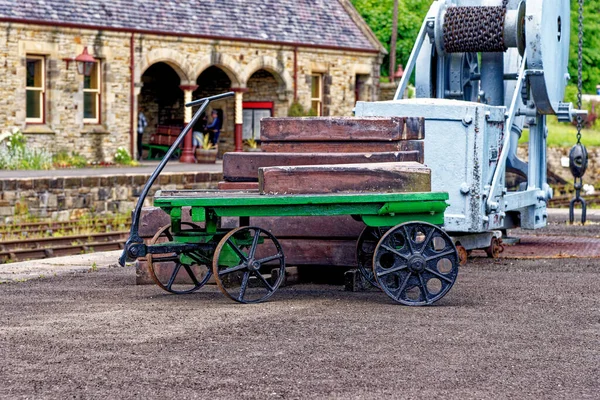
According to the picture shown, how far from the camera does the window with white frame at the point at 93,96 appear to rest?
2958cm

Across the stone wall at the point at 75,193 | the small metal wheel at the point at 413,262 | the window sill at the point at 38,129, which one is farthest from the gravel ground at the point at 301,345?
the window sill at the point at 38,129

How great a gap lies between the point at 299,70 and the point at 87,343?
27.3 metres

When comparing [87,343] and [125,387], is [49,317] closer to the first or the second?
[87,343]

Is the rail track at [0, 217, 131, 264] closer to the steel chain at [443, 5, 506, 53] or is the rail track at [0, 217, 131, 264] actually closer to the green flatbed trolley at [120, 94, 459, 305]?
the steel chain at [443, 5, 506, 53]

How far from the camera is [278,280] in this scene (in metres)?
9.56

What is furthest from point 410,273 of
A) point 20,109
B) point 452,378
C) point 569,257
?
point 20,109

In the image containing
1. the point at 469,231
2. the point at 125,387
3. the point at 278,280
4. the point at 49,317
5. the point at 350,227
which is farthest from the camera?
the point at 469,231

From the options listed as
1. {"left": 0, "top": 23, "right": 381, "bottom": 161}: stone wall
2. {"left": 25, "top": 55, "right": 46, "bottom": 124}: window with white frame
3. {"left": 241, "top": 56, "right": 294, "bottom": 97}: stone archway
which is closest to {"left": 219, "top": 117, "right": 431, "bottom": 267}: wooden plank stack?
{"left": 0, "top": 23, "right": 381, "bottom": 161}: stone wall

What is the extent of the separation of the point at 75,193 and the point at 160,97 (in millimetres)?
12566

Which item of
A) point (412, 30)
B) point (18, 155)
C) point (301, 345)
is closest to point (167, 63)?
point (18, 155)

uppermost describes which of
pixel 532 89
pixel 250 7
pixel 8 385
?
pixel 250 7

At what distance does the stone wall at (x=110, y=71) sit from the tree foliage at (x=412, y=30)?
13483 mm

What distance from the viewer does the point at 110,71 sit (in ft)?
96.9

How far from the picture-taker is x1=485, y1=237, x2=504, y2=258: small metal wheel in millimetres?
13820
